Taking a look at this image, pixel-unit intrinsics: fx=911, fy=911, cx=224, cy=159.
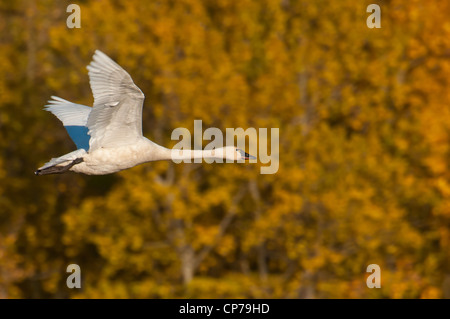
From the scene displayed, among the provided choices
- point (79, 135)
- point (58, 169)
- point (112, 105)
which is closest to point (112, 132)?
point (112, 105)

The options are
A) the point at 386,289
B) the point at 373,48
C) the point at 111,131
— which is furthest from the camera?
the point at 373,48

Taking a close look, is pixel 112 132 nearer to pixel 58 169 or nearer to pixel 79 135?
pixel 58 169

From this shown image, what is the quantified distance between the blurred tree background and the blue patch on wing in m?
8.19

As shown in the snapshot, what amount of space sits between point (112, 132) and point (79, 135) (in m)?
1.49

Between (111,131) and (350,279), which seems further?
(350,279)

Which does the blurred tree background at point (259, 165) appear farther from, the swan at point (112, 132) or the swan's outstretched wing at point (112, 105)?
the swan's outstretched wing at point (112, 105)

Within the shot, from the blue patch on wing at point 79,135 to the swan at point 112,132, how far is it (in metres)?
0.48

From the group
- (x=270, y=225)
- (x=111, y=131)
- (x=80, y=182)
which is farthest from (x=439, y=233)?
(x=111, y=131)

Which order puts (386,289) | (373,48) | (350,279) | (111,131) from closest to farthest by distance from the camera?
(111,131) < (386,289) < (350,279) < (373,48)

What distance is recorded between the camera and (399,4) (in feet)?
80.8

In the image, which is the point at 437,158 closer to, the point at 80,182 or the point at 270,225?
the point at 270,225

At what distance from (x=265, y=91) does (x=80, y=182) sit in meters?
6.43

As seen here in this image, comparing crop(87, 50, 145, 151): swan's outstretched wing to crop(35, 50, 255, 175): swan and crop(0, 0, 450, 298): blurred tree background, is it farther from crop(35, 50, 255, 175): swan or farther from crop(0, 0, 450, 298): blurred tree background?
crop(0, 0, 450, 298): blurred tree background

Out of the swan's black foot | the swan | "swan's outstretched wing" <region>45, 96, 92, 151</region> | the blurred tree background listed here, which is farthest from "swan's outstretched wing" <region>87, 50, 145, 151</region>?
the blurred tree background
